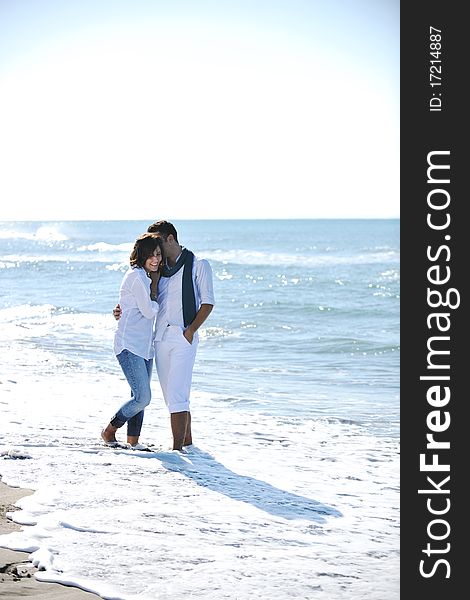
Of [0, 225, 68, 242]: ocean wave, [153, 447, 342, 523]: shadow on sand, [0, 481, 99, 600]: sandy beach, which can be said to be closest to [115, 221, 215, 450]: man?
[153, 447, 342, 523]: shadow on sand

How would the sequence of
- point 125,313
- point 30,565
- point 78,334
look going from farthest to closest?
point 78,334 → point 125,313 → point 30,565

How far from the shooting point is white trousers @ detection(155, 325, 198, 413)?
6664mm

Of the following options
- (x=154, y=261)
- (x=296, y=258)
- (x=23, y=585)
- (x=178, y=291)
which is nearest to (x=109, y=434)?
(x=178, y=291)

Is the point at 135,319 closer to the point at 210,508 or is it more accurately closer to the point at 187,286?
the point at 187,286

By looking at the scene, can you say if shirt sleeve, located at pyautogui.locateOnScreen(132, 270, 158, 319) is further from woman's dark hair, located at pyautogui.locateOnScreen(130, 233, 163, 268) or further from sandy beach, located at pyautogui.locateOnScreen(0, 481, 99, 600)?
Answer: sandy beach, located at pyautogui.locateOnScreen(0, 481, 99, 600)

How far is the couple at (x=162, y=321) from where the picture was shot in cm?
657

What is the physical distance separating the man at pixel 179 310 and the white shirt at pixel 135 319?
0.36ft

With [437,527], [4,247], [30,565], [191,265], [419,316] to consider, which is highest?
[4,247]

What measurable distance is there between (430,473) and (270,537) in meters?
1.36

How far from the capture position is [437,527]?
12.0 feet

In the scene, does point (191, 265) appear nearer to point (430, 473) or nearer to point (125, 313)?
point (125, 313)

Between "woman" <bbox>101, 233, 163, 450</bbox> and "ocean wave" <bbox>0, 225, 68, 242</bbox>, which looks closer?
"woman" <bbox>101, 233, 163, 450</bbox>

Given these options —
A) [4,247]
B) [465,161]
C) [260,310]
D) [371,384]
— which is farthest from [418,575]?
[4,247]

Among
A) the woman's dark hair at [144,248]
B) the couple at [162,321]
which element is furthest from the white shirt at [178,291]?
the woman's dark hair at [144,248]
